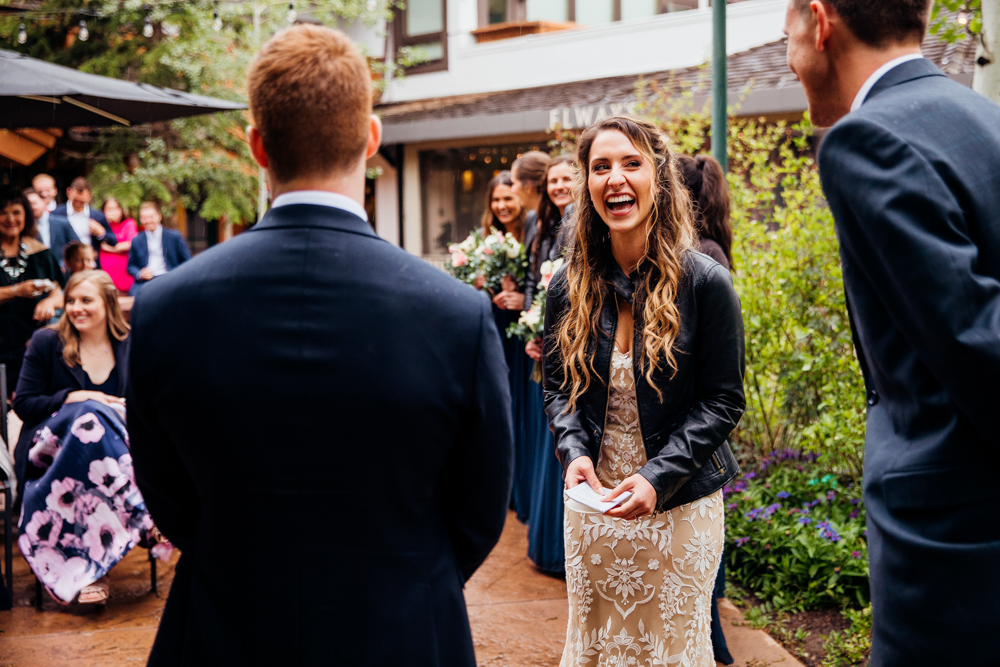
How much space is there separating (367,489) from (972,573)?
100cm

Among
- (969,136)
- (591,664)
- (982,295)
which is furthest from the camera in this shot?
(591,664)

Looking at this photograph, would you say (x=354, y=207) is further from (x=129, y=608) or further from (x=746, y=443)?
(x=746, y=443)

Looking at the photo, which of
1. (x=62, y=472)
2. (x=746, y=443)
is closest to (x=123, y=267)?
(x=62, y=472)

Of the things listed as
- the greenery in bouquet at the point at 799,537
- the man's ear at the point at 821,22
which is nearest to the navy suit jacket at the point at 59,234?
the greenery in bouquet at the point at 799,537

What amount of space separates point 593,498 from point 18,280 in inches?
223

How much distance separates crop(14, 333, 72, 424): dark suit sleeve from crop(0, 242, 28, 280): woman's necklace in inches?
72.4

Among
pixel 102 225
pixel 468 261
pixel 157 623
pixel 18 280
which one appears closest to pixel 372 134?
pixel 157 623

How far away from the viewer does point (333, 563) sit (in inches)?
57.2

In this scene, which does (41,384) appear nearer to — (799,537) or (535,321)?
(535,321)

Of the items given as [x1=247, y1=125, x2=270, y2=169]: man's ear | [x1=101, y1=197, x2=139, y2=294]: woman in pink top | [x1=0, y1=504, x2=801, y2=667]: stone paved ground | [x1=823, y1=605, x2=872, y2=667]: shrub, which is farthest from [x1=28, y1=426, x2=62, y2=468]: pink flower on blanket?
[x1=101, y1=197, x2=139, y2=294]: woman in pink top

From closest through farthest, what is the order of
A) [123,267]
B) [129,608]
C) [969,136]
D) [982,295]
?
1. [982,295]
2. [969,136]
3. [129,608]
4. [123,267]

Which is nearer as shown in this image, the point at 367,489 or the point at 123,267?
the point at 367,489

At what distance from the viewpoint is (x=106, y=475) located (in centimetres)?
463

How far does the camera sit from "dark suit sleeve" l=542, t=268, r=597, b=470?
269 cm
